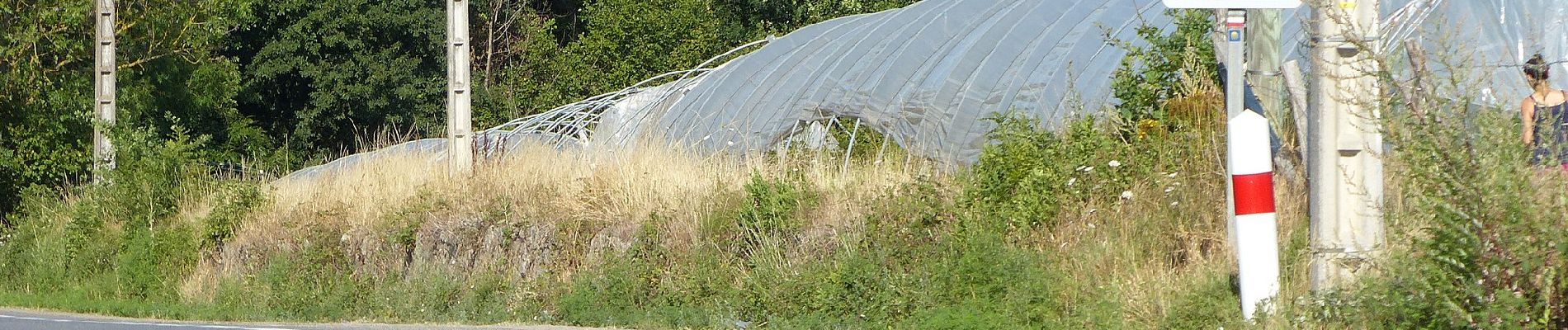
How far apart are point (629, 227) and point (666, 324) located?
1.91 metres

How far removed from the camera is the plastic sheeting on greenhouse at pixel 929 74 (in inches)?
570

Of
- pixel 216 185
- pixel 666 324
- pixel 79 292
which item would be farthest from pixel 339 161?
pixel 666 324

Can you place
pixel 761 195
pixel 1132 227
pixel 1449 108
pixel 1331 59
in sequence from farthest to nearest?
pixel 761 195 < pixel 1132 227 < pixel 1331 59 < pixel 1449 108

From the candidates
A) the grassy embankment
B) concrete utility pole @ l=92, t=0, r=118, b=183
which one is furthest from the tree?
the grassy embankment

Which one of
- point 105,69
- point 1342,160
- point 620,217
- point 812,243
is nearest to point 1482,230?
point 1342,160

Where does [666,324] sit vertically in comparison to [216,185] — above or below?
below

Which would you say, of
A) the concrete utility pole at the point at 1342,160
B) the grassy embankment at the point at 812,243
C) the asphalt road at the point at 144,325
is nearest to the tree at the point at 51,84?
the grassy embankment at the point at 812,243

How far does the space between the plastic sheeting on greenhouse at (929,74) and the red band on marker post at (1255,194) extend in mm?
5324

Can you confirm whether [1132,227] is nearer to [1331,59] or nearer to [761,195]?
[1331,59]

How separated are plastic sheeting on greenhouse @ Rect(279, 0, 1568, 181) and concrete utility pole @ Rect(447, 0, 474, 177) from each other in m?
0.51

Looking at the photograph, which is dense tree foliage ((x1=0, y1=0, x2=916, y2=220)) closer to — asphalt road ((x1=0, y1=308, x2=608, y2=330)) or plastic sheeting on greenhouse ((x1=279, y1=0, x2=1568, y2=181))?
plastic sheeting on greenhouse ((x1=279, y1=0, x2=1568, y2=181))

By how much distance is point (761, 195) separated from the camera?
1167cm

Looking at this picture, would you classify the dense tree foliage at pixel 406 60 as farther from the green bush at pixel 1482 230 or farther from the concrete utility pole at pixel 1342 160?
the green bush at pixel 1482 230

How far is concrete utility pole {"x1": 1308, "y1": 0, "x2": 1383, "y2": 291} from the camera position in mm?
6934
